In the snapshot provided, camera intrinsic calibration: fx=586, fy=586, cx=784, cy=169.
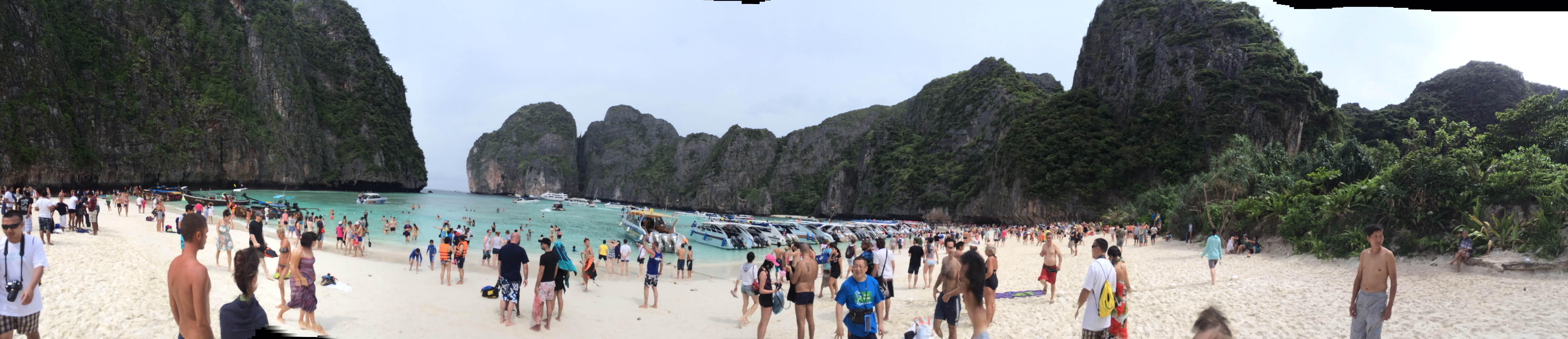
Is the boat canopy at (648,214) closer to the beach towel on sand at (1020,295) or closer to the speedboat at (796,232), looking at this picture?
the speedboat at (796,232)

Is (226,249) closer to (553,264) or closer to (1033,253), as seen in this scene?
(553,264)

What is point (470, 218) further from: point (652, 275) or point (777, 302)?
point (777, 302)

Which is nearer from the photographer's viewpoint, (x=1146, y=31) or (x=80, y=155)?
(x=80, y=155)

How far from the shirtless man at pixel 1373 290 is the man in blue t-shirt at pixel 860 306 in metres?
4.26

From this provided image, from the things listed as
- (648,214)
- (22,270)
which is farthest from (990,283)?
(648,214)

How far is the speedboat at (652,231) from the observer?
25094 millimetres

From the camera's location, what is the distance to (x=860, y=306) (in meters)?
5.80

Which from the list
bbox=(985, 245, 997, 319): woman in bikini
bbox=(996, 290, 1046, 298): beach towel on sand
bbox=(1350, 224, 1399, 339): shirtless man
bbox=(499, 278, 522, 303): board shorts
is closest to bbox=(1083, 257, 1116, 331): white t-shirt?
bbox=(985, 245, 997, 319): woman in bikini

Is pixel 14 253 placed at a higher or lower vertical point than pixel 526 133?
lower

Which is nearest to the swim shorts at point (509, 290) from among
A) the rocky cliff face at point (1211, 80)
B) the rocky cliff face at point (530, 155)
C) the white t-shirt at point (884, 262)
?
the white t-shirt at point (884, 262)

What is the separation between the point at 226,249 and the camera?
42.4 ft

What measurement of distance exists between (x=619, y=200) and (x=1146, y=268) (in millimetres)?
156172

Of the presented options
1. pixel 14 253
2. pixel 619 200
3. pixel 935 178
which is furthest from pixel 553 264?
pixel 619 200

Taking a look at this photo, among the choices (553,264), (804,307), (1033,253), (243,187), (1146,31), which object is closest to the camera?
(804,307)
